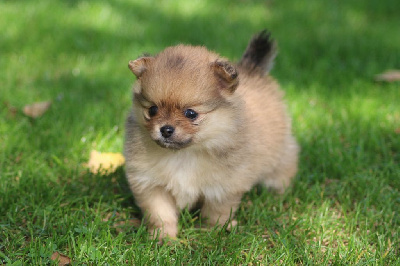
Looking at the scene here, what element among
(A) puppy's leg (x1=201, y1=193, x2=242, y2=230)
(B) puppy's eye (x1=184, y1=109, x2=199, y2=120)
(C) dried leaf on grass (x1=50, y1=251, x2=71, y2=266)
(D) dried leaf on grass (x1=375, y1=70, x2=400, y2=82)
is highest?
(B) puppy's eye (x1=184, y1=109, x2=199, y2=120)

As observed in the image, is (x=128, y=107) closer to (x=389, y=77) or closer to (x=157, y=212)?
(x=157, y=212)

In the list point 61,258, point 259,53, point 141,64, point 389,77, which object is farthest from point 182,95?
point 389,77

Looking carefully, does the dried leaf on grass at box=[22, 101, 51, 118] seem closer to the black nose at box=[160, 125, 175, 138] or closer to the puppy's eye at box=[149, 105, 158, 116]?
the puppy's eye at box=[149, 105, 158, 116]

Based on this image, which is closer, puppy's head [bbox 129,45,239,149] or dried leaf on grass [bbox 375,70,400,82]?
puppy's head [bbox 129,45,239,149]

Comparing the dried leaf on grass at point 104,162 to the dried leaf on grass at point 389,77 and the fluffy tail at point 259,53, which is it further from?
the dried leaf on grass at point 389,77

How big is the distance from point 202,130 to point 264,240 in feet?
2.31

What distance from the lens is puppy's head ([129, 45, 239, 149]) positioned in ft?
7.98

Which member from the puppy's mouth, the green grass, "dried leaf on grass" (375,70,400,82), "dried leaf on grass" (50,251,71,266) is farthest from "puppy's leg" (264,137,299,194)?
"dried leaf on grass" (375,70,400,82)

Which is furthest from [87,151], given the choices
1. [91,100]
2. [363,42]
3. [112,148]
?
Result: [363,42]

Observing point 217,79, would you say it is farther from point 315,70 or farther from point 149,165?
point 315,70

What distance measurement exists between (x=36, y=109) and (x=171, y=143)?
1.84m

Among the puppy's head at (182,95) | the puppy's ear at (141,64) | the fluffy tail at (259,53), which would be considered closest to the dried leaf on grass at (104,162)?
the puppy's head at (182,95)

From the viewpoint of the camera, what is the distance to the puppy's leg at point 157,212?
2.82 m

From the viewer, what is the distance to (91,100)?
4.23 metres
